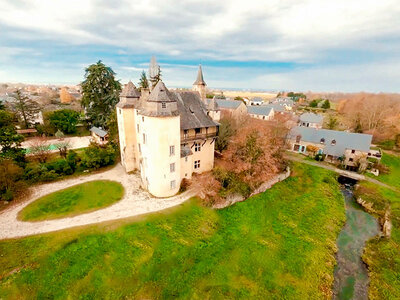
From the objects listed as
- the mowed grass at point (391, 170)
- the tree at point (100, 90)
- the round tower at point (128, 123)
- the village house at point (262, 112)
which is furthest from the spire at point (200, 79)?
the village house at point (262, 112)

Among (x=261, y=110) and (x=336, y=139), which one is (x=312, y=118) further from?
(x=336, y=139)

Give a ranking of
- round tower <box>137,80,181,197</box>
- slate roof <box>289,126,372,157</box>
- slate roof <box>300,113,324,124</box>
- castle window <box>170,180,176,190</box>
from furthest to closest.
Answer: slate roof <box>300,113,324,124</box>, slate roof <box>289,126,372,157</box>, castle window <box>170,180,176,190</box>, round tower <box>137,80,181,197</box>

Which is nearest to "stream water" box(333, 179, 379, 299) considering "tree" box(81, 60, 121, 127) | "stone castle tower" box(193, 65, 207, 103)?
"stone castle tower" box(193, 65, 207, 103)

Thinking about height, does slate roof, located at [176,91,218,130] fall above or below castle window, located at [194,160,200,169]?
above

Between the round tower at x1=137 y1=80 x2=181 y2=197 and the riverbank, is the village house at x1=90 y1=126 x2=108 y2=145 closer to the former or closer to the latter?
the round tower at x1=137 y1=80 x2=181 y2=197

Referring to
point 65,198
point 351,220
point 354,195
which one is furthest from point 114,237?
point 354,195

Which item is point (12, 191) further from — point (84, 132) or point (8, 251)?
point (84, 132)

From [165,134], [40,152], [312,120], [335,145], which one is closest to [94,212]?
[165,134]
